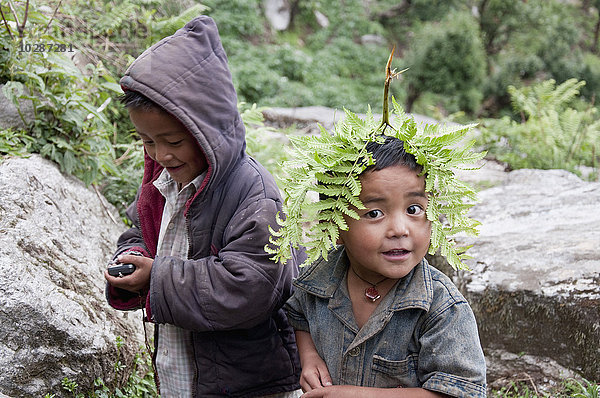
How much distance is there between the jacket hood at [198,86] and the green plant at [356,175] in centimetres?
33

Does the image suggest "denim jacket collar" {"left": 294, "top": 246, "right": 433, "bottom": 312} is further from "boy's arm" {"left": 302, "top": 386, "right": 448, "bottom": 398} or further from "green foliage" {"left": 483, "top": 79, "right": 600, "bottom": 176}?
"green foliage" {"left": 483, "top": 79, "right": 600, "bottom": 176}

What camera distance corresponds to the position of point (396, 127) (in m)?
2.05

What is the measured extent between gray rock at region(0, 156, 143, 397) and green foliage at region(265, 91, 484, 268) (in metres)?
1.36

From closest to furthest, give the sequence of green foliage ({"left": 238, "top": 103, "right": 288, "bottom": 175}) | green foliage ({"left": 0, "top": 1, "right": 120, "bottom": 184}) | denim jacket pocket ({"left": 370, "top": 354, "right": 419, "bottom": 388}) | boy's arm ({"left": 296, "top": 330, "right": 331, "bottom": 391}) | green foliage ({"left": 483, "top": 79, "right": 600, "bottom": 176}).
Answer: denim jacket pocket ({"left": 370, "top": 354, "right": 419, "bottom": 388}) → boy's arm ({"left": 296, "top": 330, "right": 331, "bottom": 391}) → green foliage ({"left": 0, "top": 1, "right": 120, "bottom": 184}) → green foliage ({"left": 238, "top": 103, "right": 288, "bottom": 175}) → green foliage ({"left": 483, "top": 79, "right": 600, "bottom": 176})

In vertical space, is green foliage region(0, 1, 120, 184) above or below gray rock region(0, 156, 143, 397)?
above

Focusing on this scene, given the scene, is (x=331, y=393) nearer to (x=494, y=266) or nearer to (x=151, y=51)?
(x=151, y=51)

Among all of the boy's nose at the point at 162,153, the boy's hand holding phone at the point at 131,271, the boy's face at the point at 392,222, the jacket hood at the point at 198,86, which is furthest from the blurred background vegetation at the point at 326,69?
the boy's face at the point at 392,222

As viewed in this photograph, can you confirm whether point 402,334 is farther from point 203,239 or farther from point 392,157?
point 203,239

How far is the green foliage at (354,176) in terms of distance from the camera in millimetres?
1974

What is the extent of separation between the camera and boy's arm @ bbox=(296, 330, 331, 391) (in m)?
2.19

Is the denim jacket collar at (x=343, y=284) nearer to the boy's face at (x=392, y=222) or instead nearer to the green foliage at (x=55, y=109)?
→ the boy's face at (x=392, y=222)

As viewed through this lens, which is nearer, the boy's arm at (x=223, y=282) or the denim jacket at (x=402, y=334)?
the denim jacket at (x=402, y=334)

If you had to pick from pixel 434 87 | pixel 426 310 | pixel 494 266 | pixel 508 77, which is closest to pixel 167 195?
pixel 426 310

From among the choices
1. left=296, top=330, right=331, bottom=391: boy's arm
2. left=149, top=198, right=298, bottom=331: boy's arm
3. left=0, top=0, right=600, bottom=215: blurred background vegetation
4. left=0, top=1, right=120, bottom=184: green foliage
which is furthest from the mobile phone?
left=0, top=1, right=120, bottom=184: green foliage
